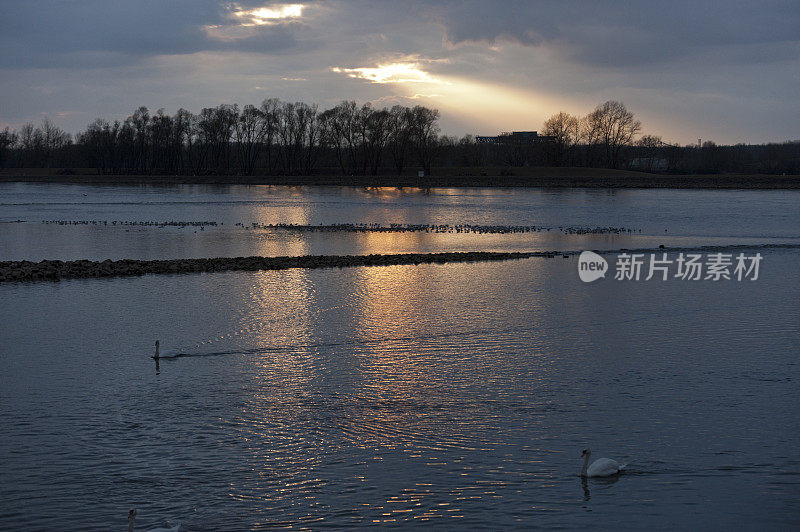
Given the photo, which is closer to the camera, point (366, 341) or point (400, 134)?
point (366, 341)

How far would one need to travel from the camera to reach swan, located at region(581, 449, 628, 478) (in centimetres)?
976

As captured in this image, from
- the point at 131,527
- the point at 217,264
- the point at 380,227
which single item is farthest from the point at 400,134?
the point at 131,527

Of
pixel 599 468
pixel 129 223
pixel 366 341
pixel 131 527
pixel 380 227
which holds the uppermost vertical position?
pixel 380 227

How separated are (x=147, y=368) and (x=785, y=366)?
11972 millimetres

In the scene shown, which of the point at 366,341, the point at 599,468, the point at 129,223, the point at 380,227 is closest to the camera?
the point at 599,468

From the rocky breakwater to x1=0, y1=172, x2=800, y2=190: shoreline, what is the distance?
301ft

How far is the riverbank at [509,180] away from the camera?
390 feet

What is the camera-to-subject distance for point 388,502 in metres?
9.21

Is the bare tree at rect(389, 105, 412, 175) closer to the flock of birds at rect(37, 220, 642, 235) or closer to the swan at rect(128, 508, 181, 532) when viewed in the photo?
the flock of birds at rect(37, 220, 642, 235)

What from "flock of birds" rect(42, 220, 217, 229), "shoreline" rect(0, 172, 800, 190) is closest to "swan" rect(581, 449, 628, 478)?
"flock of birds" rect(42, 220, 217, 229)

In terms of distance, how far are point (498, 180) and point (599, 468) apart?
12148 cm

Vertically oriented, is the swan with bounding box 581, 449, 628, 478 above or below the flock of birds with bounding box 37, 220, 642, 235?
below

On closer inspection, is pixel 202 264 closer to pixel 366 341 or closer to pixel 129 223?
pixel 366 341

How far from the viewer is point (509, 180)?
127875 millimetres
